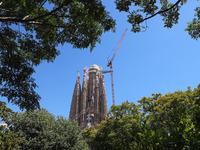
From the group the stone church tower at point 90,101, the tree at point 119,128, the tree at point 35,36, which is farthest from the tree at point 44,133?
the stone church tower at point 90,101

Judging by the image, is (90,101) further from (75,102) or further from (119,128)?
(119,128)

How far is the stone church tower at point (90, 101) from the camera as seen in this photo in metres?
53.0

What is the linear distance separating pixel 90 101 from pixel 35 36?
167 feet

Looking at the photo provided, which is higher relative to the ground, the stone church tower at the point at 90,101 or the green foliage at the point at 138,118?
the stone church tower at the point at 90,101

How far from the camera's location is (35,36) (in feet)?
30.5

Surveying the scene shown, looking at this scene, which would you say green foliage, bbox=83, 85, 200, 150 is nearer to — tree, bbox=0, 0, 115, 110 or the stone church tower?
tree, bbox=0, 0, 115, 110

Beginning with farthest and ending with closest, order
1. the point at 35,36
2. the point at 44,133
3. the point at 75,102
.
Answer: the point at 75,102
the point at 44,133
the point at 35,36

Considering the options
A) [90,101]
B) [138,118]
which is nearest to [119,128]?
[138,118]

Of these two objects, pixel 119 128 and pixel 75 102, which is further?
pixel 75 102

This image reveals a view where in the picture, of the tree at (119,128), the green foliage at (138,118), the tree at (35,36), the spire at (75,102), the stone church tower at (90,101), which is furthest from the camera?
the spire at (75,102)

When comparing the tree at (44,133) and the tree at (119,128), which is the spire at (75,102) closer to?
the tree at (119,128)

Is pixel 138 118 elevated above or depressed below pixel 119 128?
above

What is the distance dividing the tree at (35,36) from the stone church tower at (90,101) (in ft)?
139

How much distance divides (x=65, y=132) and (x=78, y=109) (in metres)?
42.2
